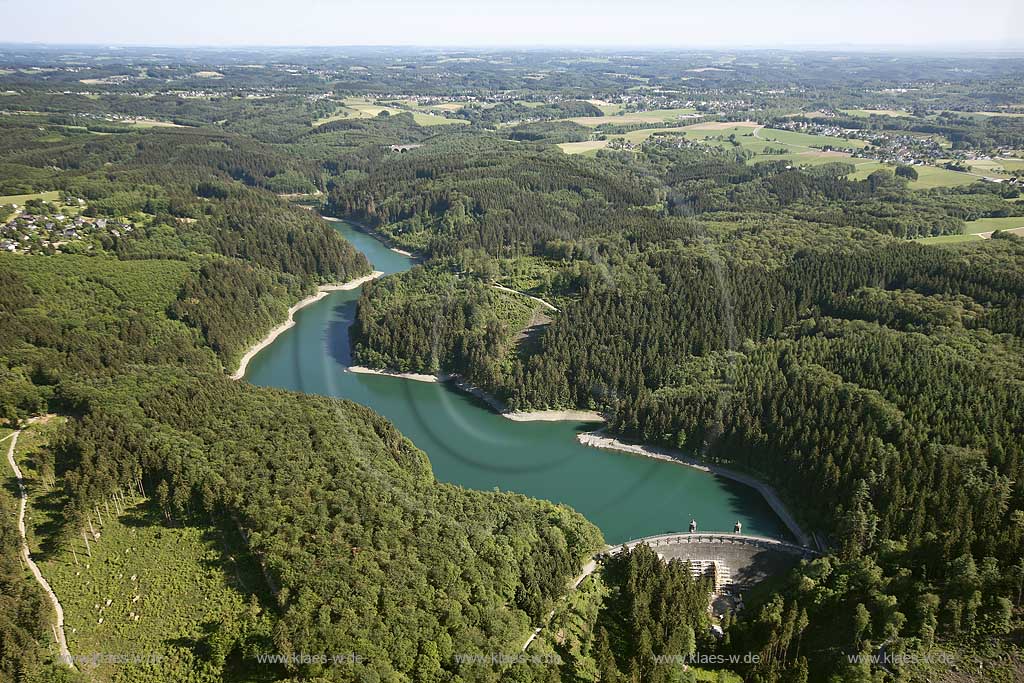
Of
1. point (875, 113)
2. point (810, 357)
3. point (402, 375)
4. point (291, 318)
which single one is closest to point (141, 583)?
point (402, 375)

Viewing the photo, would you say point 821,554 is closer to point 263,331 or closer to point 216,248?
point 263,331

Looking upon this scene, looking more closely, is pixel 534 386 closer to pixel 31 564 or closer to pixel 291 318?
pixel 31 564

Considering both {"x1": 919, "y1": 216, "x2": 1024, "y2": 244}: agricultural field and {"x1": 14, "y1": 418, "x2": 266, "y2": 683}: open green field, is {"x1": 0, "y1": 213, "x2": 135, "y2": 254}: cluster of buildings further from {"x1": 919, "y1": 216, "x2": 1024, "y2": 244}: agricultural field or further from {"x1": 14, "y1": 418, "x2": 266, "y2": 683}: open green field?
{"x1": 919, "y1": 216, "x2": 1024, "y2": 244}: agricultural field

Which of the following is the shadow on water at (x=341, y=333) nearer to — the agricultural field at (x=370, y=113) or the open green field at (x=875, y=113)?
the agricultural field at (x=370, y=113)

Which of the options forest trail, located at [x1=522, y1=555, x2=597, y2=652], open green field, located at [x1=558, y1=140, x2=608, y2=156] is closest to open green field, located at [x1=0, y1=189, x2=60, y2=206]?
forest trail, located at [x1=522, y1=555, x2=597, y2=652]

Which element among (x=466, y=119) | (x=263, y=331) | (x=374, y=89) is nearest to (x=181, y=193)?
(x=263, y=331)

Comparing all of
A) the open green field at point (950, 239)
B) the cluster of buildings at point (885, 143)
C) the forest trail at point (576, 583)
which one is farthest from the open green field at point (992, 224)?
the forest trail at point (576, 583)
